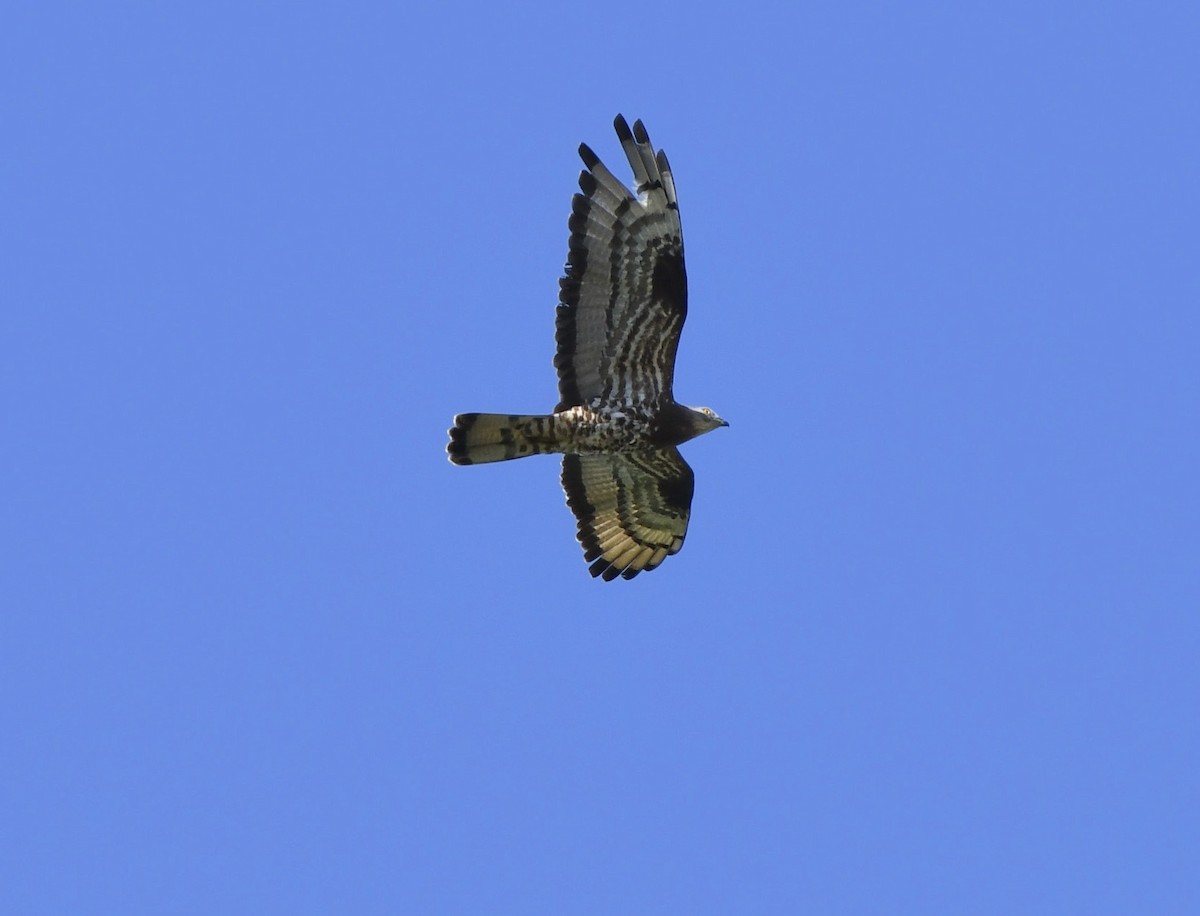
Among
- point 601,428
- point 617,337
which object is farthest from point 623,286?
point 601,428

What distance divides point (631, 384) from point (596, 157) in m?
2.00

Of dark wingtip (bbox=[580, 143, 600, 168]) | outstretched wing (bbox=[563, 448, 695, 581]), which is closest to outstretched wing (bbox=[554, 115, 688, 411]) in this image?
dark wingtip (bbox=[580, 143, 600, 168])

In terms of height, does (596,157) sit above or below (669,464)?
above

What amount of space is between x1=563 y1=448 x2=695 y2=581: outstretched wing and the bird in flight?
14.1 inches

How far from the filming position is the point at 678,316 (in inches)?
653

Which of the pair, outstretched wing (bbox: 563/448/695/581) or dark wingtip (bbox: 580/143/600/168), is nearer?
dark wingtip (bbox: 580/143/600/168)

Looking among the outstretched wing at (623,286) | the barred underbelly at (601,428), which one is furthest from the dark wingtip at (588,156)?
the barred underbelly at (601,428)

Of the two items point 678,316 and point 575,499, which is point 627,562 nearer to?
point 575,499

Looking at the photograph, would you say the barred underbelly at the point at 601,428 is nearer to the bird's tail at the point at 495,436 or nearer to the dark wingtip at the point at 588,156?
the bird's tail at the point at 495,436

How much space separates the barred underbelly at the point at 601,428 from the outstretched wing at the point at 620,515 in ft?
3.58

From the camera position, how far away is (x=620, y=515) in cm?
1823

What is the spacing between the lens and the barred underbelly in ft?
55.0

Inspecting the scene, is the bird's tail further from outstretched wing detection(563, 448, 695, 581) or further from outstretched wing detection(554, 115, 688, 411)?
outstretched wing detection(563, 448, 695, 581)

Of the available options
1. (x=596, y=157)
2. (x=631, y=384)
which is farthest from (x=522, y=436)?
(x=596, y=157)
